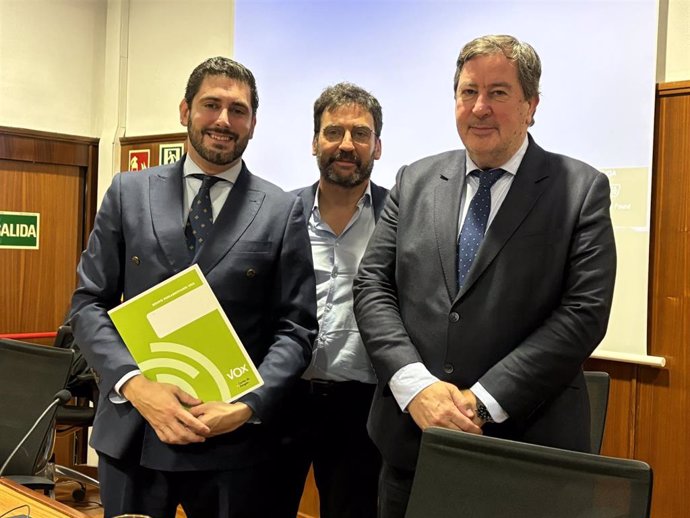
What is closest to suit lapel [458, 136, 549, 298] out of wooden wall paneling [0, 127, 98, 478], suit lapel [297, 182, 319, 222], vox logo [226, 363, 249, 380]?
vox logo [226, 363, 249, 380]

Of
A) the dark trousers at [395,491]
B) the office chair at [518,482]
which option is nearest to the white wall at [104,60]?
the dark trousers at [395,491]

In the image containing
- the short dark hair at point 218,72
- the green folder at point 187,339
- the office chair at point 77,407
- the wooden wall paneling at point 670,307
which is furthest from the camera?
the office chair at point 77,407

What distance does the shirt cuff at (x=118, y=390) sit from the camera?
1843 mm

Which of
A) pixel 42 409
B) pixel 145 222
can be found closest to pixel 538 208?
pixel 145 222

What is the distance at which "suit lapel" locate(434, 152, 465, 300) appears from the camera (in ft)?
5.90

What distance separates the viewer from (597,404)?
2.51m

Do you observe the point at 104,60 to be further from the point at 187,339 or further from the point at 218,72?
the point at 187,339

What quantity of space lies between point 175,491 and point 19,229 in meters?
3.90

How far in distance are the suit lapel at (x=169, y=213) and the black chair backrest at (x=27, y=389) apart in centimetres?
Result: 107

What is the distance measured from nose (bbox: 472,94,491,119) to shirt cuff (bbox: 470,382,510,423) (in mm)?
615

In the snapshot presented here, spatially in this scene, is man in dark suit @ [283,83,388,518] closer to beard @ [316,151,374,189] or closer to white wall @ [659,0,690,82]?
beard @ [316,151,374,189]

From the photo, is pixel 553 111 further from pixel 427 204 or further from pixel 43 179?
pixel 43 179

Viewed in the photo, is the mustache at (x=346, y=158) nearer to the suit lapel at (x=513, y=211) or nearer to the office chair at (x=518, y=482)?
the suit lapel at (x=513, y=211)

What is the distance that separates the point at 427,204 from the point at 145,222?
0.70m
